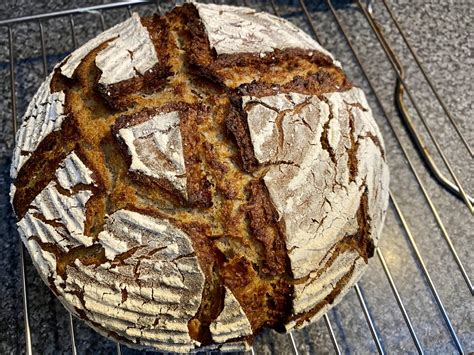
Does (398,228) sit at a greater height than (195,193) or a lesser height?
lesser

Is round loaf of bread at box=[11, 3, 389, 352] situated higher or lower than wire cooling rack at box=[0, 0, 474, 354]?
higher

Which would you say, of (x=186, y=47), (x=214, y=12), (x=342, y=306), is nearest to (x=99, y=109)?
(x=186, y=47)

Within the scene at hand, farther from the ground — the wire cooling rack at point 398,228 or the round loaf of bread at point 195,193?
the round loaf of bread at point 195,193

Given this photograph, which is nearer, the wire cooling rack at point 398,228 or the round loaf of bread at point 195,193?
the round loaf of bread at point 195,193

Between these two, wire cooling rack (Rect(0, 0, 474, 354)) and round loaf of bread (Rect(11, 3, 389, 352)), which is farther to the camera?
wire cooling rack (Rect(0, 0, 474, 354))

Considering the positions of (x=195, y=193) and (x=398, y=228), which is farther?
(x=398, y=228)

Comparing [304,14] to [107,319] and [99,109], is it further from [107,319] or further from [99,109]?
[107,319]
